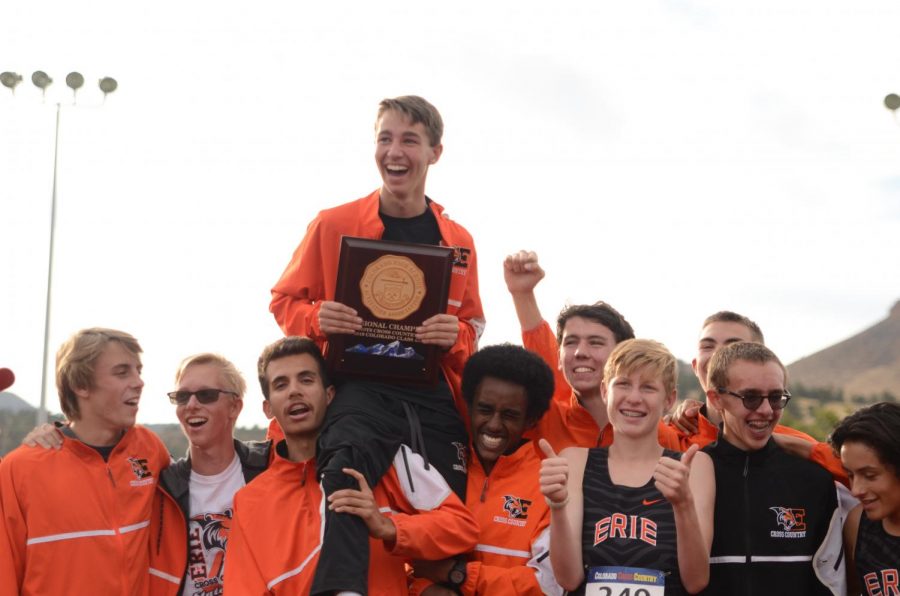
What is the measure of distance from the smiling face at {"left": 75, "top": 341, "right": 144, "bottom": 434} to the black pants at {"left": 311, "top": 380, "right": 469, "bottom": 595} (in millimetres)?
1183

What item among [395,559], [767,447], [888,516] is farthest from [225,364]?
[888,516]

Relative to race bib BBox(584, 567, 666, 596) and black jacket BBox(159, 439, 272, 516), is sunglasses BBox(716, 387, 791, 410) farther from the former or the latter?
black jacket BBox(159, 439, 272, 516)

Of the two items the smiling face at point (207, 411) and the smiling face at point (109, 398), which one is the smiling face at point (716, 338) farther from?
the smiling face at point (109, 398)

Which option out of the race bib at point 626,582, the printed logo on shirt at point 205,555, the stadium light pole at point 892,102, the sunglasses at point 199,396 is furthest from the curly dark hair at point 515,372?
the stadium light pole at point 892,102

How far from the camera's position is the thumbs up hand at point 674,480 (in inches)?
189

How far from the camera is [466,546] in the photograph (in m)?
5.35

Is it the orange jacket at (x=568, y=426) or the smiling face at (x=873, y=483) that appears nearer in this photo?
the smiling face at (x=873, y=483)

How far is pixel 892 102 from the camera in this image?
1170 centimetres

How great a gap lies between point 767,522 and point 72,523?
349 cm

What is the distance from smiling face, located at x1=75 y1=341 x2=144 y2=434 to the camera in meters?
5.96

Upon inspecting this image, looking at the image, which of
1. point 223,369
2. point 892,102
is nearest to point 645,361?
point 223,369

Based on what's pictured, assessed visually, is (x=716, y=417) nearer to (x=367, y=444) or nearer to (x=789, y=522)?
(x=789, y=522)

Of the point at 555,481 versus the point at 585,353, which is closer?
the point at 555,481

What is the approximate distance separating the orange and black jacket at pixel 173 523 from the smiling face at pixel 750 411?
2.52 m
